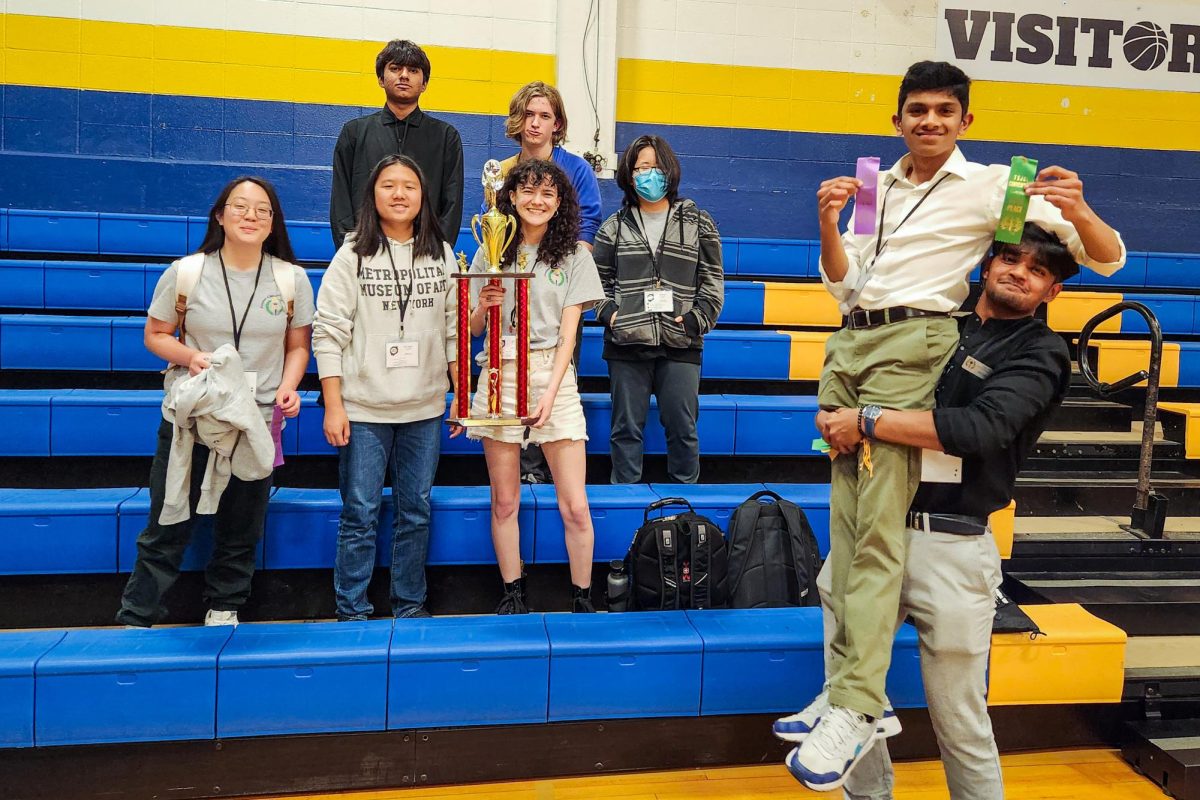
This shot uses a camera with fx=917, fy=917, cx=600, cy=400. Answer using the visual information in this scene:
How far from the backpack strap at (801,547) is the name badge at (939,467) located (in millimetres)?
944

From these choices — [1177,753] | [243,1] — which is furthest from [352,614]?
[243,1]

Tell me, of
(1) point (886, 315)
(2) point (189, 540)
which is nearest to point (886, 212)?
(1) point (886, 315)

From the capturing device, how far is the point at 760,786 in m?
2.14

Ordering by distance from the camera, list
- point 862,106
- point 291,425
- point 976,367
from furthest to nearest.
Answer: point 862,106
point 291,425
point 976,367

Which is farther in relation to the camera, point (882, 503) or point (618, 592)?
point (618, 592)

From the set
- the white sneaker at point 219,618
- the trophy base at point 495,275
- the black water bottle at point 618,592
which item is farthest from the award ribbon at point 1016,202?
the white sneaker at point 219,618

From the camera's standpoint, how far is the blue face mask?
→ 2889 mm

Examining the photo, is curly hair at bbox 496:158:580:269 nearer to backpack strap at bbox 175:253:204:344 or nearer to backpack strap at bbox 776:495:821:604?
backpack strap at bbox 175:253:204:344

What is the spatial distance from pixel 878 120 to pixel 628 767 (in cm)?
450

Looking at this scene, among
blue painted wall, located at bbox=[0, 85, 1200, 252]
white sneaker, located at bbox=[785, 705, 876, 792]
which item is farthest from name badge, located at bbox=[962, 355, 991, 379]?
blue painted wall, located at bbox=[0, 85, 1200, 252]

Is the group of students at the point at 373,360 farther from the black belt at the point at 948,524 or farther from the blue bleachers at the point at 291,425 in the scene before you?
the black belt at the point at 948,524

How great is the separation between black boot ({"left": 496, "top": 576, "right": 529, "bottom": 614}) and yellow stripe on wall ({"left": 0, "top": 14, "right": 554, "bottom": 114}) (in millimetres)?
3428

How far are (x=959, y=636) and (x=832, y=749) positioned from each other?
297mm

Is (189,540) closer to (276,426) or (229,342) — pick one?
(276,426)
